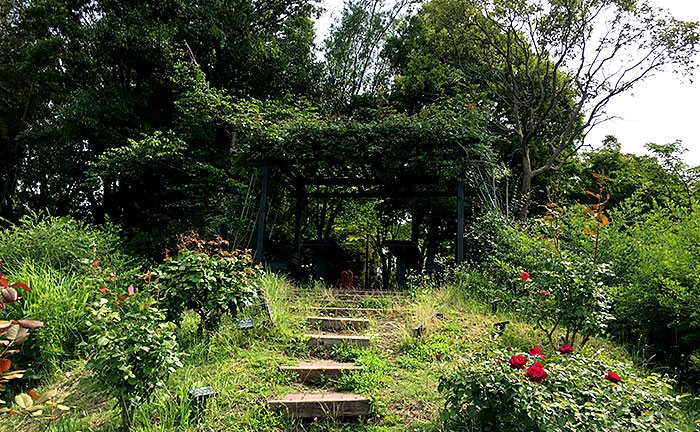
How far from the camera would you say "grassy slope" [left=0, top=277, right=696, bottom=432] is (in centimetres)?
279

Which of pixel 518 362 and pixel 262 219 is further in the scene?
pixel 262 219

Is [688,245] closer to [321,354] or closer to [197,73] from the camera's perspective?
[321,354]

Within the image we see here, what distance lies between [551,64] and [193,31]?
9.22 m

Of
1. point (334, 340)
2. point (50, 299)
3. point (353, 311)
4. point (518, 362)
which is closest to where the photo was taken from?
point (518, 362)

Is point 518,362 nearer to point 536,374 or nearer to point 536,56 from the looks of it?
→ point 536,374

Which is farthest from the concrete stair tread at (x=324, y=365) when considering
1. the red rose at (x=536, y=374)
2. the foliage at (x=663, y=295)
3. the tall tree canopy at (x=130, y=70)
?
the tall tree canopy at (x=130, y=70)

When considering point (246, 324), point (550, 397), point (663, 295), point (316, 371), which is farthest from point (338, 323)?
point (663, 295)

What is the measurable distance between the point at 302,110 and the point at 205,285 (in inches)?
326

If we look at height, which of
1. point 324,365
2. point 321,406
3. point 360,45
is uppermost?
point 360,45

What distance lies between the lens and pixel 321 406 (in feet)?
9.71

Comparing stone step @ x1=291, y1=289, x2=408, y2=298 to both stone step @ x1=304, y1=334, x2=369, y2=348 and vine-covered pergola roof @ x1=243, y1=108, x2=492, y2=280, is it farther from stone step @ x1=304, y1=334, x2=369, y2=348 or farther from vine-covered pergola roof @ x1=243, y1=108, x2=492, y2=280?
stone step @ x1=304, y1=334, x2=369, y2=348

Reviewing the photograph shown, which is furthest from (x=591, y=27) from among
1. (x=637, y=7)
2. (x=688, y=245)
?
(x=688, y=245)

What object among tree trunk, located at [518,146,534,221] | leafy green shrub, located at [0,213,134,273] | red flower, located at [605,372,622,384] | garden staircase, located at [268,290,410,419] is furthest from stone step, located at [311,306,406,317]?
tree trunk, located at [518,146,534,221]

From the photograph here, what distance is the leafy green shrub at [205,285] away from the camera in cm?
355
